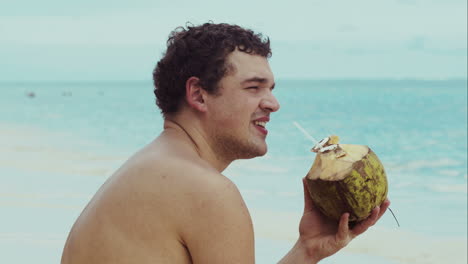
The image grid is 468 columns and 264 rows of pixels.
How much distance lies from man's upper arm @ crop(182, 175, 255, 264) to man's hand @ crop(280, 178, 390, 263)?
58 cm

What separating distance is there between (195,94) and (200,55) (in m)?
0.14

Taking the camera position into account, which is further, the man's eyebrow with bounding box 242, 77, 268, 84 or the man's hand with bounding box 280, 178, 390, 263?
the man's hand with bounding box 280, 178, 390, 263

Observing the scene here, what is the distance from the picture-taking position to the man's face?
2.33 m

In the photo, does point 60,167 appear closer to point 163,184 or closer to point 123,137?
point 123,137

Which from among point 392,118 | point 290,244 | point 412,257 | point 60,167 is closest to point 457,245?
point 412,257

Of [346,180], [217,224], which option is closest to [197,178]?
[217,224]

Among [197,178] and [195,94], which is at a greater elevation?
[195,94]

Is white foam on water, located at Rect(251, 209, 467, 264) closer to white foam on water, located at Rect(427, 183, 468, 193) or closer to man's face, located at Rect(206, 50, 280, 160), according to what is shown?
white foam on water, located at Rect(427, 183, 468, 193)

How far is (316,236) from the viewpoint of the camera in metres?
2.65

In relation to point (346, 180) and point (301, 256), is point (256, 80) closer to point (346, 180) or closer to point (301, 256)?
point (346, 180)

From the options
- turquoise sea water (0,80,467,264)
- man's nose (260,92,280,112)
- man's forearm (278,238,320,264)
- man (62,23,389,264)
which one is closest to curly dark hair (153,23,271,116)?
man (62,23,389,264)

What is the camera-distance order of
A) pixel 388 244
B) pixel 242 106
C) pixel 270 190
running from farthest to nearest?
pixel 270 190 → pixel 388 244 → pixel 242 106

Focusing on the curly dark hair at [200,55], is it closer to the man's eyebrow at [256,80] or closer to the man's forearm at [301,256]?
the man's eyebrow at [256,80]

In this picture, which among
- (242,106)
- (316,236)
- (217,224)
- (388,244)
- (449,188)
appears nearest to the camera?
(217,224)
